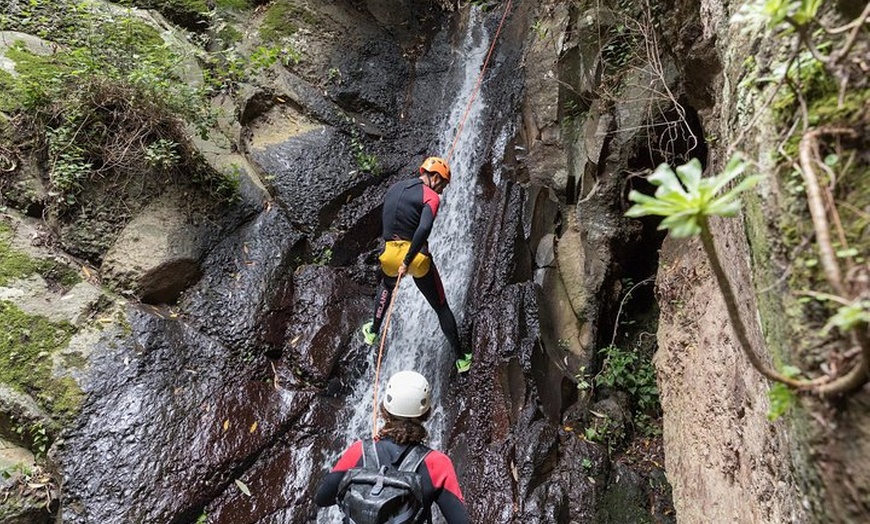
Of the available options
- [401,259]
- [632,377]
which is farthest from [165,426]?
[632,377]

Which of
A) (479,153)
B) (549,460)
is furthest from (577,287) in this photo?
(479,153)

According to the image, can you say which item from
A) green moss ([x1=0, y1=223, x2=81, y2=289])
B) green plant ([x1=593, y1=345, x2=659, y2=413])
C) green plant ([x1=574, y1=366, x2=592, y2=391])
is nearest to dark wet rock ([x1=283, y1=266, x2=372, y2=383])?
green moss ([x1=0, y1=223, x2=81, y2=289])

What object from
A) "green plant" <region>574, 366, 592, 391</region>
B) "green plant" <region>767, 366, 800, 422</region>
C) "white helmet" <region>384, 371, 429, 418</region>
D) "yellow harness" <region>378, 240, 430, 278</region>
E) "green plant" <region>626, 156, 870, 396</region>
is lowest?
"green plant" <region>574, 366, 592, 391</region>

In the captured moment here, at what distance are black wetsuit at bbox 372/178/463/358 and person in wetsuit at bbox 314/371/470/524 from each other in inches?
85.0

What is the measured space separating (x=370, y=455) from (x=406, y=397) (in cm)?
32

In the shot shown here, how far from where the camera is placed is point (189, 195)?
5.45m

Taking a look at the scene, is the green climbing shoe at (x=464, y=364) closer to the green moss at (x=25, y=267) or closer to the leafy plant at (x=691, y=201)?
the green moss at (x=25, y=267)

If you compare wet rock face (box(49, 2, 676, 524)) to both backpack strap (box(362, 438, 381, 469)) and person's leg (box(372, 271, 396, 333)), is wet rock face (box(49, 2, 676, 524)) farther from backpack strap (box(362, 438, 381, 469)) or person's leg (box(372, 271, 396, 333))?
backpack strap (box(362, 438, 381, 469))

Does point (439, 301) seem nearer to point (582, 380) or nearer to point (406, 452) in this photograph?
point (582, 380)

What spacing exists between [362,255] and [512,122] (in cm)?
278

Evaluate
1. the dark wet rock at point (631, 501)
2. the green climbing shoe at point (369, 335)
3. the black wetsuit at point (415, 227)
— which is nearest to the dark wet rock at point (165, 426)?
the green climbing shoe at point (369, 335)

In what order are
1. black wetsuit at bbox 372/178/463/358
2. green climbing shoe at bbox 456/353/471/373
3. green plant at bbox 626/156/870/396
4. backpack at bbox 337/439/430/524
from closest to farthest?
green plant at bbox 626/156/870/396 → backpack at bbox 337/439/430/524 → black wetsuit at bbox 372/178/463/358 → green climbing shoe at bbox 456/353/471/373

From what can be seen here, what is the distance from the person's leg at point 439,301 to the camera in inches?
193

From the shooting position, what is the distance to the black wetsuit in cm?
457
